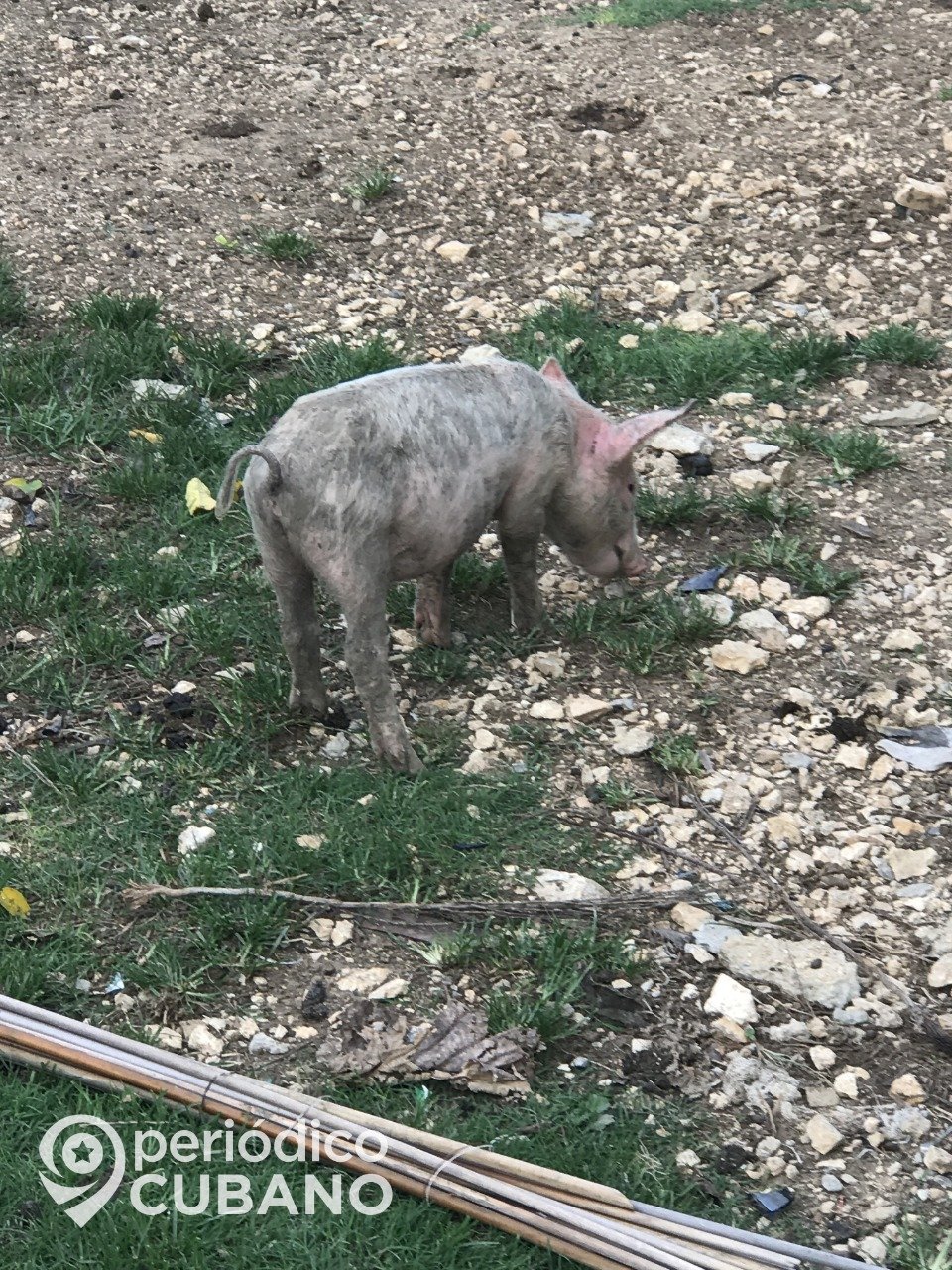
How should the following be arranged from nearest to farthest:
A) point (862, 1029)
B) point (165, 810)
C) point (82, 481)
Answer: point (862, 1029), point (165, 810), point (82, 481)

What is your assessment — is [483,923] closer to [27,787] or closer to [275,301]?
[27,787]

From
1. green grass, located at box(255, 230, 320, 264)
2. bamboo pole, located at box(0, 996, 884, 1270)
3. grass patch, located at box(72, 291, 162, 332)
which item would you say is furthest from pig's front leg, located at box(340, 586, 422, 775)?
green grass, located at box(255, 230, 320, 264)

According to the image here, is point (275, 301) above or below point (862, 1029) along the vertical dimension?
above

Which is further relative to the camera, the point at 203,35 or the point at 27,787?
the point at 203,35

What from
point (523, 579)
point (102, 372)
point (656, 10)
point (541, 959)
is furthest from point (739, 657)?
point (656, 10)

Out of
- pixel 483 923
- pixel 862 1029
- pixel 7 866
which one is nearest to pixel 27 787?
pixel 7 866

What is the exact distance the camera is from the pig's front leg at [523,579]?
17.3ft

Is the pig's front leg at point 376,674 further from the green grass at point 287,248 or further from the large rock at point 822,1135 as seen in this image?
the green grass at point 287,248

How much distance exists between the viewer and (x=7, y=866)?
431cm

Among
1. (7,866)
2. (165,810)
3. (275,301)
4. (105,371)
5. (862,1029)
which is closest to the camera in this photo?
(862,1029)

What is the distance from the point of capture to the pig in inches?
175

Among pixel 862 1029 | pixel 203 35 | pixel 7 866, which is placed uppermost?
pixel 203 35

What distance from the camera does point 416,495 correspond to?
15.2 ft

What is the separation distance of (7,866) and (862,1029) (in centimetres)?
240
